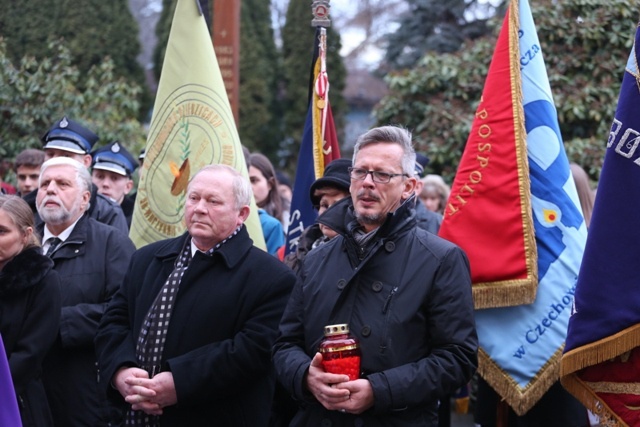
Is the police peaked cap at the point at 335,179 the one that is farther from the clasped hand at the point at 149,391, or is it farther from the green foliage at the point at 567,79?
the green foliage at the point at 567,79

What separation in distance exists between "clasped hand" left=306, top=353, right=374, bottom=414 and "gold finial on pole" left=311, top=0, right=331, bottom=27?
2.84 m

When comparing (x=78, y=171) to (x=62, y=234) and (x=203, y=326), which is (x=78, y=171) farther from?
(x=203, y=326)

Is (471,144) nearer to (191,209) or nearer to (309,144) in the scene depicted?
(309,144)

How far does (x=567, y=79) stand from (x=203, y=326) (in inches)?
264

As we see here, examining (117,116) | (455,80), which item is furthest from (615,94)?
(117,116)

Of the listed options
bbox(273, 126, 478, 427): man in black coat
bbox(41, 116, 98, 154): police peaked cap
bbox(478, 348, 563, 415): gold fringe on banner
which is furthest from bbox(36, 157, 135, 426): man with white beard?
bbox(478, 348, 563, 415): gold fringe on banner

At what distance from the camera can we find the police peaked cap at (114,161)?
23.5 feet

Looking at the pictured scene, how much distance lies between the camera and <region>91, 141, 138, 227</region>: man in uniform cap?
7.18m

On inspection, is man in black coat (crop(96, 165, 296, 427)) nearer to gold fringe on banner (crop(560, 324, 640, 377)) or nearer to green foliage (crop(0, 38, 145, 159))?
gold fringe on banner (crop(560, 324, 640, 377))

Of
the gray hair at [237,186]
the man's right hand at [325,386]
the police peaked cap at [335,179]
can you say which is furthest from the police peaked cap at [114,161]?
the man's right hand at [325,386]

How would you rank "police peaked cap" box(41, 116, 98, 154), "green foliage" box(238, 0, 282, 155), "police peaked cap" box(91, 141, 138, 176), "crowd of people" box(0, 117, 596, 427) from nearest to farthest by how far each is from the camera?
"crowd of people" box(0, 117, 596, 427) < "police peaked cap" box(41, 116, 98, 154) < "police peaked cap" box(91, 141, 138, 176) < "green foliage" box(238, 0, 282, 155)

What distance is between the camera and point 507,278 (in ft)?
16.5

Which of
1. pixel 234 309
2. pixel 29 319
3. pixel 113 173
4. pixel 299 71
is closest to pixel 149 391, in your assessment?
pixel 234 309

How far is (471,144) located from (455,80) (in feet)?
17.8
